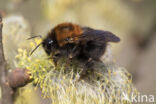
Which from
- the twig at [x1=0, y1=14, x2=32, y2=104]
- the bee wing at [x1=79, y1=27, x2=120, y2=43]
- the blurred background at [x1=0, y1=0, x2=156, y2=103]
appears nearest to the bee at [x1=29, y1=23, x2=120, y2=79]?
the bee wing at [x1=79, y1=27, x2=120, y2=43]

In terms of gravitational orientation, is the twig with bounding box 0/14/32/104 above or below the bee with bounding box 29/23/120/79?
below

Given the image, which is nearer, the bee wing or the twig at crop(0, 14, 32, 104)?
the bee wing

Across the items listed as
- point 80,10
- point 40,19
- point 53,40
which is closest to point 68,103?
point 53,40

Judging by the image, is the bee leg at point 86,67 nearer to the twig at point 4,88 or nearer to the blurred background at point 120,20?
the twig at point 4,88

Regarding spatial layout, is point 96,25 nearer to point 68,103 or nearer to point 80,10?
point 80,10

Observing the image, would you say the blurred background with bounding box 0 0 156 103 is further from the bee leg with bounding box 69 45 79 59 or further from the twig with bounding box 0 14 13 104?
the bee leg with bounding box 69 45 79 59

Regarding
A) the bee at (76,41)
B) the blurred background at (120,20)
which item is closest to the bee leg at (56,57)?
the bee at (76,41)

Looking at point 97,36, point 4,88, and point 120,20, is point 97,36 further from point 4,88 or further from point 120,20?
point 120,20
